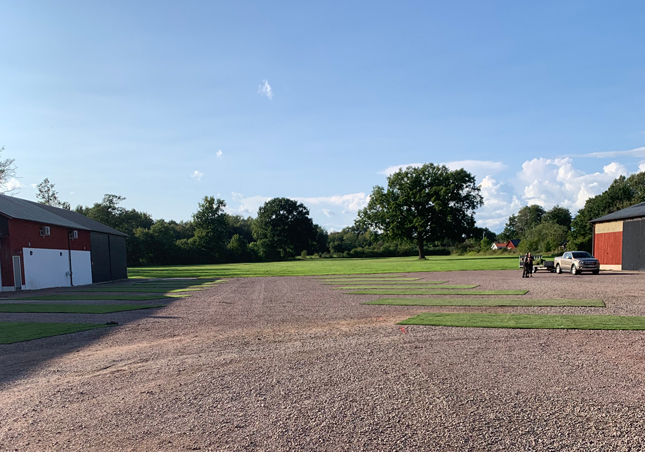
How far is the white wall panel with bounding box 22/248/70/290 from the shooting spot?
3064 cm

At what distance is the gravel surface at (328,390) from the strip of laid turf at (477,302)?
5053 mm

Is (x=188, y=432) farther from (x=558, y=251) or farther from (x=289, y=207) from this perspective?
(x=289, y=207)

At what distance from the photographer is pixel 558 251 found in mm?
71875

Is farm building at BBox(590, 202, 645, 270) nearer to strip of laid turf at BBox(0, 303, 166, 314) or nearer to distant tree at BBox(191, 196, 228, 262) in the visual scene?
strip of laid turf at BBox(0, 303, 166, 314)

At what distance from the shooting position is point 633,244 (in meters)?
34.2

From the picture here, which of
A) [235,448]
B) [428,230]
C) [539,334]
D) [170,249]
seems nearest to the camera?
[235,448]

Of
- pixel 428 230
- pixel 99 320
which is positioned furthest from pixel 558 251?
pixel 99 320

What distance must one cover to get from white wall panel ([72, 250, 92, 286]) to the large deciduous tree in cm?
4511

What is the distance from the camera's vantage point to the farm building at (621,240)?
33.7 meters

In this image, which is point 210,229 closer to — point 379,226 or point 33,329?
point 379,226

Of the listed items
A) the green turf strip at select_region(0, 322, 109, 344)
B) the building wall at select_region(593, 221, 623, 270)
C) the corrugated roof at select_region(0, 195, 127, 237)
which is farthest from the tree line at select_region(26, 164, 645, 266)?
the green turf strip at select_region(0, 322, 109, 344)

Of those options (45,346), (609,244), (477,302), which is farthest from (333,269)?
(45,346)

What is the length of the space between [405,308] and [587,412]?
983cm

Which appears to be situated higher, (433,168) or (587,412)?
(433,168)
